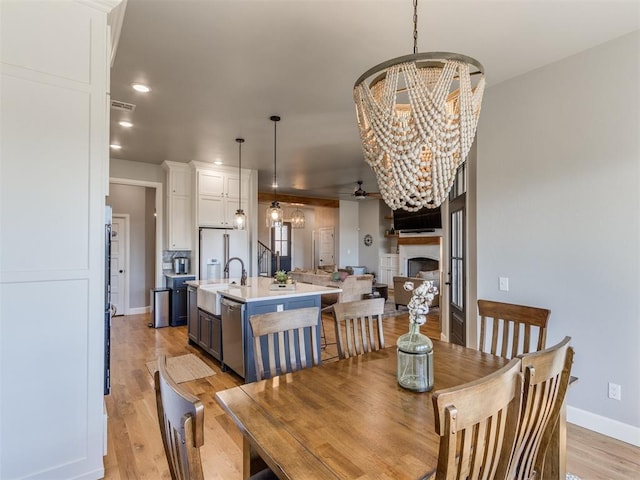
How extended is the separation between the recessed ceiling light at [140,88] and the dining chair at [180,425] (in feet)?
10.2

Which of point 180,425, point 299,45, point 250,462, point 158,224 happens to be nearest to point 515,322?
A: point 250,462

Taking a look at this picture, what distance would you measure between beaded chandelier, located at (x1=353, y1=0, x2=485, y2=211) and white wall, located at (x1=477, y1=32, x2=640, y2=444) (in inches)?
72.9

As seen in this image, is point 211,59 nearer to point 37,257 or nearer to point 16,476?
point 37,257

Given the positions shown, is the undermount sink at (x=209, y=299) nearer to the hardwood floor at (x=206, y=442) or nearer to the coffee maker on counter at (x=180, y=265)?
the hardwood floor at (x=206, y=442)

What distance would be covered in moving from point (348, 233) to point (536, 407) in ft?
34.2

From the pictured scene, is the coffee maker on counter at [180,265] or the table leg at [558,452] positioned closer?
the table leg at [558,452]

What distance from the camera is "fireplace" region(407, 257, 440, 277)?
32.2ft

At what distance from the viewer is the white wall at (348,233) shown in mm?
11414

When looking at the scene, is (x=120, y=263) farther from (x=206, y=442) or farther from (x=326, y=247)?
(x=326, y=247)

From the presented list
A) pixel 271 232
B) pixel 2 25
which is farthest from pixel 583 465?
pixel 271 232

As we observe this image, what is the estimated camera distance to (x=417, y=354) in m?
1.56

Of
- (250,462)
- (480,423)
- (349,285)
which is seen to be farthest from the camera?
(349,285)

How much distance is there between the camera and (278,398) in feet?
4.85

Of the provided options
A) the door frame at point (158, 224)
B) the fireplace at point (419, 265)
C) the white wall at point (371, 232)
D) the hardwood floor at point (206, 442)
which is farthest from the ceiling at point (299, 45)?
the white wall at point (371, 232)
